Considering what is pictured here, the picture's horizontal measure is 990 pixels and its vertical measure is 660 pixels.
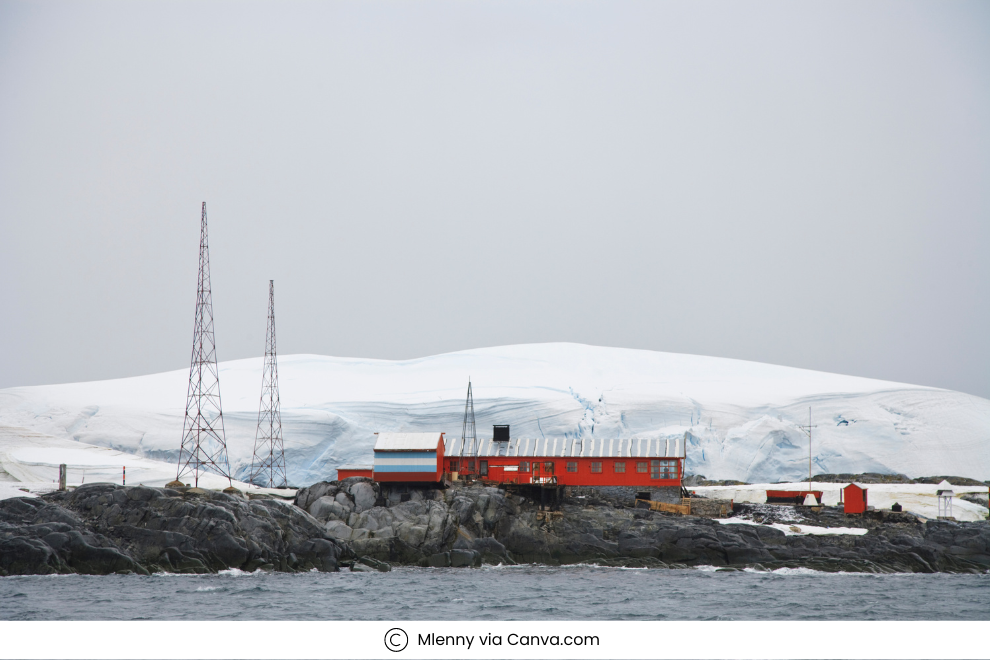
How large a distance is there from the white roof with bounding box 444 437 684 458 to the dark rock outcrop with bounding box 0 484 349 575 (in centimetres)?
1197

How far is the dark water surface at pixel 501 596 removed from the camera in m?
21.6

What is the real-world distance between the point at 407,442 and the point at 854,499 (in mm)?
18100

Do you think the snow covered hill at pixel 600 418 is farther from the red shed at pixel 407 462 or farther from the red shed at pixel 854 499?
the red shed at pixel 407 462

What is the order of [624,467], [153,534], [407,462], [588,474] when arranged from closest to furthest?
[153,534] < [407,462] < [624,467] < [588,474]

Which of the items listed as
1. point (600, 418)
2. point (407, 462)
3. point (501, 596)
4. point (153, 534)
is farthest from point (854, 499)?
point (153, 534)

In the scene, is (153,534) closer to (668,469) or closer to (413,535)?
(413,535)

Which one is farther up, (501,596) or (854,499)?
(854,499)

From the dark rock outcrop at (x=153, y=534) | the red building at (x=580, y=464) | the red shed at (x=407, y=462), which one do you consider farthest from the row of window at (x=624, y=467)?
the dark rock outcrop at (x=153, y=534)

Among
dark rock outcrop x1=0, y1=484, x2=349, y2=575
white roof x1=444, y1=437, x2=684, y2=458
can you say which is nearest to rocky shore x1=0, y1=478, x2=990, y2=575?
dark rock outcrop x1=0, y1=484, x2=349, y2=575

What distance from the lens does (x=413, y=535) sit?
33031mm

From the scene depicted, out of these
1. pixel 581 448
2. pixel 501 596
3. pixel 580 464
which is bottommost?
pixel 501 596

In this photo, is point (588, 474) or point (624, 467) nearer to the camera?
point (624, 467)

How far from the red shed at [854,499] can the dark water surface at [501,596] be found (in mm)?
7853

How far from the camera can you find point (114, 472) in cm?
4097
